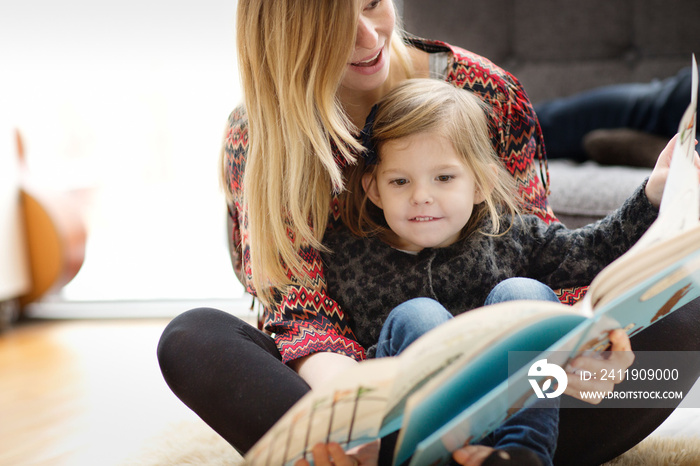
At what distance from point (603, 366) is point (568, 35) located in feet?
4.63

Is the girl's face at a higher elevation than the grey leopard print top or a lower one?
higher

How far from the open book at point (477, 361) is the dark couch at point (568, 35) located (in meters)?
1.02

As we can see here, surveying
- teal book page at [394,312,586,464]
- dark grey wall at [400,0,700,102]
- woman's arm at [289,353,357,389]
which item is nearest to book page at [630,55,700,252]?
teal book page at [394,312,586,464]

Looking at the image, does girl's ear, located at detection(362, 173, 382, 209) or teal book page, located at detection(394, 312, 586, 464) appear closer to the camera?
teal book page, located at detection(394, 312, 586, 464)

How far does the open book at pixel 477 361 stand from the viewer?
1.62 ft

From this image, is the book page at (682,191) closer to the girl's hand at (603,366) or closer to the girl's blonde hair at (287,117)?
the girl's hand at (603,366)

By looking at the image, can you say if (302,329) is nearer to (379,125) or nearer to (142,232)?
(379,125)

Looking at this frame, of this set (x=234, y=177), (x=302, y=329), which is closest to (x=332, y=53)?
(x=234, y=177)

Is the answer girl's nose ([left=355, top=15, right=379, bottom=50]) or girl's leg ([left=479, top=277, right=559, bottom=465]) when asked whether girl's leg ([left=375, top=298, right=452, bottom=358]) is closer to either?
girl's leg ([left=479, top=277, right=559, bottom=465])

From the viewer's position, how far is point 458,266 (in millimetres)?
880

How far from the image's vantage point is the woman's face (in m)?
0.86

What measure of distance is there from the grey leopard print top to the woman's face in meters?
0.22

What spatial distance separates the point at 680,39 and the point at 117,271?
186cm

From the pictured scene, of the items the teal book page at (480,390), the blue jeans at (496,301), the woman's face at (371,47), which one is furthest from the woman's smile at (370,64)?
the teal book page at (480,390)
